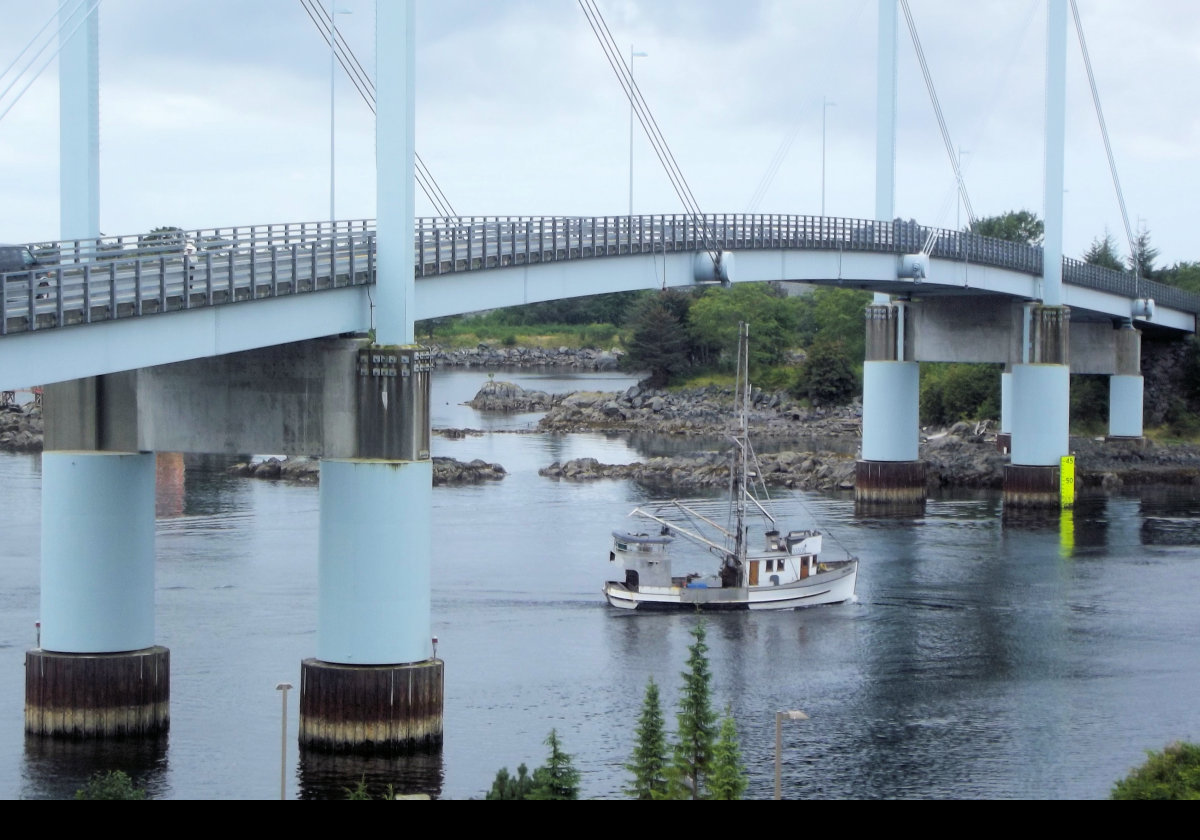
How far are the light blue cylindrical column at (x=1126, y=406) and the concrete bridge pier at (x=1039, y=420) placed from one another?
1839 centimetres

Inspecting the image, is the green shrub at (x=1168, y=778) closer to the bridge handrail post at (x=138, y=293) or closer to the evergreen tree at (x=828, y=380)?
the bridge handrail post at (x=138, y=293)

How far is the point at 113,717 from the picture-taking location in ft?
95.7

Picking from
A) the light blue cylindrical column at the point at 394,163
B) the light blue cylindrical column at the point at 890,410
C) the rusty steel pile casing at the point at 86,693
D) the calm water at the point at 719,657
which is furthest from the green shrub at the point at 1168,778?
the light blue cylindrical column at the point at 890,410

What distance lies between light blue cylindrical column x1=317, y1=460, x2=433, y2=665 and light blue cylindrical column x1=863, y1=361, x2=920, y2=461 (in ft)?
160

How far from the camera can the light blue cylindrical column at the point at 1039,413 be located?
73.6 metres

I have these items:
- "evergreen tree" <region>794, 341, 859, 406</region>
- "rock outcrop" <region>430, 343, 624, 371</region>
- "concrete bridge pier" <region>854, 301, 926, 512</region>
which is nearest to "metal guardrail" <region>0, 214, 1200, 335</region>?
"concrete bridge pier" <region>854, 301, 926, 512</region>

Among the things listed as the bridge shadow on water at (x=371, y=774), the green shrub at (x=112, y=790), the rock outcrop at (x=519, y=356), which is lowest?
the bridge shadow on water at (x=371, y=774)

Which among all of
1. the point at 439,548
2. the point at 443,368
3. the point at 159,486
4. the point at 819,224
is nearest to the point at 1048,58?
the point at 819,224

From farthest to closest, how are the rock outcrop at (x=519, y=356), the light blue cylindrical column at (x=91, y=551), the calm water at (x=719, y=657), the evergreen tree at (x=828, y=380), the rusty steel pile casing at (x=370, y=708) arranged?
the rock outcrop at (x=519, y=356)
the evergreen tree at (x=828, y=380)
the light blue cylindrical column at (x=91, y=551)
the calm water at (x=719, y=657)
the rusty steel pile casing at (x=370, y=708)

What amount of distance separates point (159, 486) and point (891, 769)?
51.0 metres

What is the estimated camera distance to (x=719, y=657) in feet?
129

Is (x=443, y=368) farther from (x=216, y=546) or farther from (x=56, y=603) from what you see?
(x=56, y=603)

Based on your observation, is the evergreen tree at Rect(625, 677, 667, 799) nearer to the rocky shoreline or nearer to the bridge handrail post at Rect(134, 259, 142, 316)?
the bridge handrail post at Rect(134, 259, 142, 316)

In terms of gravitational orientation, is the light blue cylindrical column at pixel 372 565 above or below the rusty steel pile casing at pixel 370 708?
above
